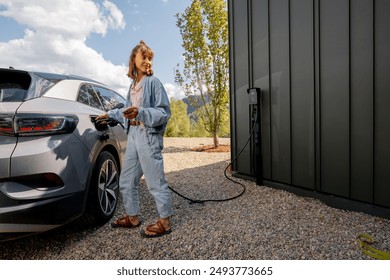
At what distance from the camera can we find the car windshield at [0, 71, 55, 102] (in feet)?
6.38

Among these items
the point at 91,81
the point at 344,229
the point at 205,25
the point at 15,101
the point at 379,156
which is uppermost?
A: the point at 205,25

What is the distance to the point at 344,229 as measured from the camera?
2496 mm

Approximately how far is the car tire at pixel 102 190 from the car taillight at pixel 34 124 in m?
0.58

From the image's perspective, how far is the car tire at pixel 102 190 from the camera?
7.83 feet

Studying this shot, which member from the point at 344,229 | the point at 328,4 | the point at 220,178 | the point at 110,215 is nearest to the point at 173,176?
the point at 220,178

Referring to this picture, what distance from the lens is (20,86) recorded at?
2.03m

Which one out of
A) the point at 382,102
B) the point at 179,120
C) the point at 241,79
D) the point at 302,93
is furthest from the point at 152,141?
the point at 179,120

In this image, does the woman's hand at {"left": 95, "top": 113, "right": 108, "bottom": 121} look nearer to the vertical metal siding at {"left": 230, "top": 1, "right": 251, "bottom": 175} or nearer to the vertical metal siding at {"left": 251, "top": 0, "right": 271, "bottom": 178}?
the vertical metal siding at {"left": 251, "top": 0, "right": 271, "bottom": 178}

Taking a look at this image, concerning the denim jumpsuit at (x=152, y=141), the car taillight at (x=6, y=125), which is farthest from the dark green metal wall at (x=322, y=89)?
the car taillight at (x=6, y=125)

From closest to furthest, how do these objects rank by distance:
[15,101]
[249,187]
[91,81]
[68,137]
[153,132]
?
[15,101] → [68,137] → [153,132] → [91,81] → [249,187]

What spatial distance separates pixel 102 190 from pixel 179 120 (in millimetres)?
15933

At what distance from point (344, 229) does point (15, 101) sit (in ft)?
9.78

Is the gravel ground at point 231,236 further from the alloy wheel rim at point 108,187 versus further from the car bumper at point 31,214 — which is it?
the car bumper at point 31,214

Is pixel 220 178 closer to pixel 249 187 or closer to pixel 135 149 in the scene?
pixel 249 187
